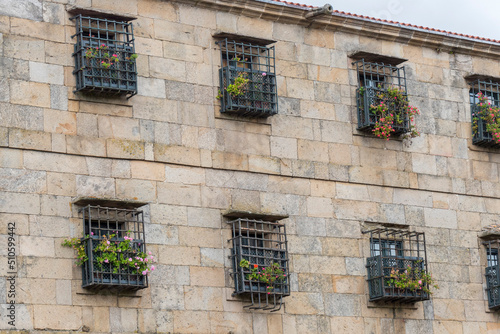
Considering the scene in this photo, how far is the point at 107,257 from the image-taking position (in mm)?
→ 22141

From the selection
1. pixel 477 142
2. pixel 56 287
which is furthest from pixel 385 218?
pixel 56 287

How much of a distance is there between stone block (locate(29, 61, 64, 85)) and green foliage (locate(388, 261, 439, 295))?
25.3 ft

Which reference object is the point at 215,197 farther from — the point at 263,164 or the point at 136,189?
the point at 136,189

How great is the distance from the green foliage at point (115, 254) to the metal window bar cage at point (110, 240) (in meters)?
0.02

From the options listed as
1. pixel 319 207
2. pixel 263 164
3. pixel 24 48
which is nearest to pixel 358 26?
pixel 263 164

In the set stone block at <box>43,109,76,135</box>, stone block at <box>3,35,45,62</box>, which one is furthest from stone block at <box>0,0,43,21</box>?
stone block at <box>43,109,76,135</box>

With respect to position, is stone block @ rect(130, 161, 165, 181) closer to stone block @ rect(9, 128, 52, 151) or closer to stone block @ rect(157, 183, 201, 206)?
stone block @ rect(157, 183, 201, 206)

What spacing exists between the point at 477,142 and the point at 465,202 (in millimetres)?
1449

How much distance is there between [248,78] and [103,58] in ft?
10.7

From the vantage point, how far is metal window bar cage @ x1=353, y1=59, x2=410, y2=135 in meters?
26.6

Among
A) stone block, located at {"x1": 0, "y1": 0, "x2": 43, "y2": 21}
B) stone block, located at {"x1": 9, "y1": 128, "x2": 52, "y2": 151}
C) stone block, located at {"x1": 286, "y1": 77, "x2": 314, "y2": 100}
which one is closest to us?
stone block, located at {"x1": 9, "y1": 128, "x2": 52, "y2": 151}

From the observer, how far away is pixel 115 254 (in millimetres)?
22234

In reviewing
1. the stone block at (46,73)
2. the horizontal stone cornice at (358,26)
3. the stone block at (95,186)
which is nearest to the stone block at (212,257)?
the stone block at (95,186)

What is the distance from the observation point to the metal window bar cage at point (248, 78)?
2491cm
